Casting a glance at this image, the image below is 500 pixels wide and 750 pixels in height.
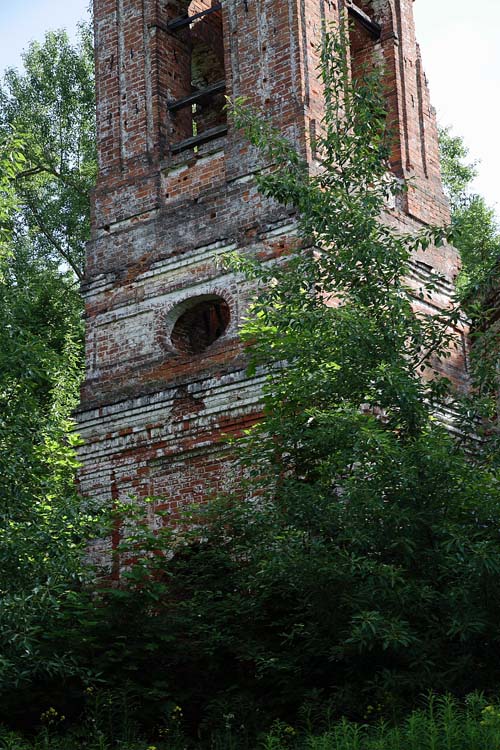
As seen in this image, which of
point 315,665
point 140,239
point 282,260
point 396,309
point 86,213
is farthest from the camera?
point 86,213

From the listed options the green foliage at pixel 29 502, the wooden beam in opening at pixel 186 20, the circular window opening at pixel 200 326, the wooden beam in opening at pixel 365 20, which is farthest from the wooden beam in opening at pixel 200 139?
the green foliage at pixel 29 502

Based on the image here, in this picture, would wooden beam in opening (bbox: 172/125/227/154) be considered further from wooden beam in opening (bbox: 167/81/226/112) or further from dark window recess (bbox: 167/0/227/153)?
wooden beam in opening (bbox: 167/81/226/112)

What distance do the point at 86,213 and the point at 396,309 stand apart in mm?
13456

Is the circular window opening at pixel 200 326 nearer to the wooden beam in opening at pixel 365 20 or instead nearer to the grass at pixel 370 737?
the wooden beam in opening at pixel 365 20

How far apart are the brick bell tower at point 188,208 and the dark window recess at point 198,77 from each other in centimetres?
3

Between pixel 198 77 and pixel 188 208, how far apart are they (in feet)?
9.41

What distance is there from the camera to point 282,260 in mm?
13320

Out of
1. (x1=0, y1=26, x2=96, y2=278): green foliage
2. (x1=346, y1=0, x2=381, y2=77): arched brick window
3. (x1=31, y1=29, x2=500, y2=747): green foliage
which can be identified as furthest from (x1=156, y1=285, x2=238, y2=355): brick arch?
(x1=0, y1=26, x2=96, y2=278): green foliage

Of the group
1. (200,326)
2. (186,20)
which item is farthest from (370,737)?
(186,20)

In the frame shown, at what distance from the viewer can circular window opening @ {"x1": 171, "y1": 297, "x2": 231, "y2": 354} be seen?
14.2m

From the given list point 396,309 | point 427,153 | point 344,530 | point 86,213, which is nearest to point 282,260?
point 427,153

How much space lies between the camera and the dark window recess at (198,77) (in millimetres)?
15133

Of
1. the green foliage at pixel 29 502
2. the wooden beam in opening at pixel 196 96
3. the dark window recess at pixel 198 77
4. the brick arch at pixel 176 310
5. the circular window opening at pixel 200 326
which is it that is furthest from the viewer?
the dark window recess at pixel 198 77

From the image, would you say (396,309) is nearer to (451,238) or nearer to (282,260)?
(451,238)
